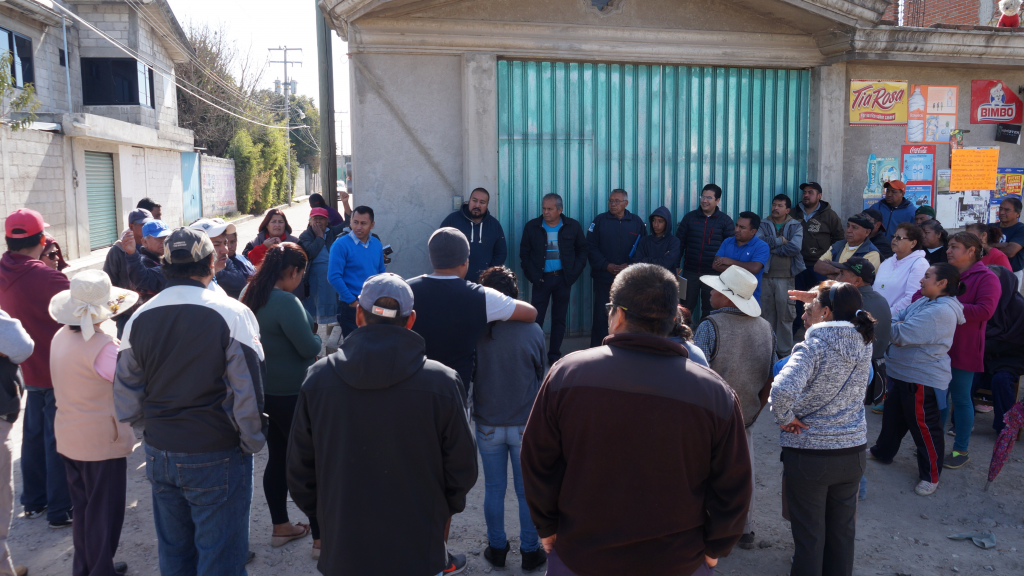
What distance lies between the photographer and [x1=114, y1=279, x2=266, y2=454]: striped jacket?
120 inches

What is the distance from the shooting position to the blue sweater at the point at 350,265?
659 cm

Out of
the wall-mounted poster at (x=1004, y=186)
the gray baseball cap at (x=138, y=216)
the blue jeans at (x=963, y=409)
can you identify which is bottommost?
the blue jeans at (x=963, y=409)

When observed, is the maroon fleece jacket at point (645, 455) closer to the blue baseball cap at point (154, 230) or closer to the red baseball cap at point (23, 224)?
the red baseball cap at point (23, 224)

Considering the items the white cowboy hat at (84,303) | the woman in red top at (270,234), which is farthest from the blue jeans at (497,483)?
the woman in red top at (270,234)

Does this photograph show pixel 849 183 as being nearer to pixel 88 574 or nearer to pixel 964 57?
pixel 964 57

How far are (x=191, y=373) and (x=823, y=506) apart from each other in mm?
3117

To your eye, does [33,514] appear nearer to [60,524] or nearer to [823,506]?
[60,524]

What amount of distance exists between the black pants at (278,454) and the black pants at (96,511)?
77 cm

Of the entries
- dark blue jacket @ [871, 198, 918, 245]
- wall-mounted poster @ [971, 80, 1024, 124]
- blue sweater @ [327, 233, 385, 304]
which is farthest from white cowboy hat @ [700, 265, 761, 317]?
wall-mounted poster @ [971, 80, 1024, 124]

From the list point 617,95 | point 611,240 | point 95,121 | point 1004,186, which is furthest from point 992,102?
Answer: point 95,121

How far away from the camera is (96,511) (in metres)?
3.63

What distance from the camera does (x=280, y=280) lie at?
4.01m

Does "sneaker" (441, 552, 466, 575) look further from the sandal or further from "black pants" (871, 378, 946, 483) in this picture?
"black pants" (871, 378, 946, 483)

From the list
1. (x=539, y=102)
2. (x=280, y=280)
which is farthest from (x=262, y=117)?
(x=280, y=280)
